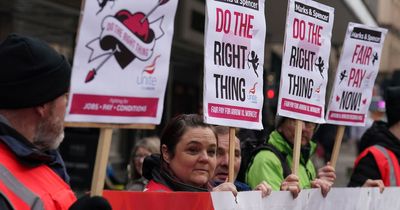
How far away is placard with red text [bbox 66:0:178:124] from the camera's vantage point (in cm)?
300

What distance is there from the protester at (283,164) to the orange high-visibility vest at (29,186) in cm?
183

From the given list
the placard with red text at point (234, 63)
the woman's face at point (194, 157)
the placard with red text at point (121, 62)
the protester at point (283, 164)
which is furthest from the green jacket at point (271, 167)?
the placard with red text at point (121, 62)

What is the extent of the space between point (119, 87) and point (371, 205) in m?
2.39

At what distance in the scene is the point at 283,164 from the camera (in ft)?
16.3

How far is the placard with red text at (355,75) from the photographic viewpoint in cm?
521

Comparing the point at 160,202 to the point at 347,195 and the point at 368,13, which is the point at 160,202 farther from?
the point at 368,13

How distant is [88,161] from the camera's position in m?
11.1

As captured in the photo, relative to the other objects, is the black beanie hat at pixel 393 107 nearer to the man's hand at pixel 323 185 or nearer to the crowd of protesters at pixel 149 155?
the crowd of protesters at pixel 149 155

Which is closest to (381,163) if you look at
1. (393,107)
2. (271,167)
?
(393,107)

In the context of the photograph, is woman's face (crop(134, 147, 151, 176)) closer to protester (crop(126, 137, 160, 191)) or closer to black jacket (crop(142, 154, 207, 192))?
protester (crop(126, 137, 160, 191))

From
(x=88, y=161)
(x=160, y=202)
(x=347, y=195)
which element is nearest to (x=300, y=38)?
(x=347, y=195)

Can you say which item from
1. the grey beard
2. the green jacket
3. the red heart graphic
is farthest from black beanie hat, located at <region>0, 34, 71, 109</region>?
the green jacket

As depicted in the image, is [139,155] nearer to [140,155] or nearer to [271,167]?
[140,155]

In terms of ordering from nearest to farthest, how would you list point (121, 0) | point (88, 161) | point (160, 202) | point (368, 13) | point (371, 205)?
1. point (121, 0)
2. point (160, 202)
3. point (371, 205)
4. point (88, 161)
5. point (368, 13)
